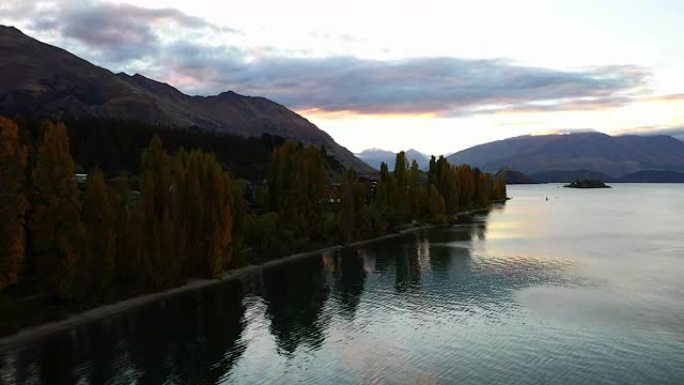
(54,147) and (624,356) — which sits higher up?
(54,147)

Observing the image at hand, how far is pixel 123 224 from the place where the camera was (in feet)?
194

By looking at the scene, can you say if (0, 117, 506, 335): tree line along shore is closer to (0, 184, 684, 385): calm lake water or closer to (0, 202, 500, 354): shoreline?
(0, 202, 500, 354): shoreline

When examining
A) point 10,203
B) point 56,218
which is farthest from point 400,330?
point 10,203

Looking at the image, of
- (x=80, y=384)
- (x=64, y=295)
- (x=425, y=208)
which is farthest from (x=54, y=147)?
(x=425, y=208)

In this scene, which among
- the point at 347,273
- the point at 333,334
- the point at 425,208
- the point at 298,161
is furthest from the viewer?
the point at 425,208

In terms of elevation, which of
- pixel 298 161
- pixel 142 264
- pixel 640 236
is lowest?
pixel 640 236

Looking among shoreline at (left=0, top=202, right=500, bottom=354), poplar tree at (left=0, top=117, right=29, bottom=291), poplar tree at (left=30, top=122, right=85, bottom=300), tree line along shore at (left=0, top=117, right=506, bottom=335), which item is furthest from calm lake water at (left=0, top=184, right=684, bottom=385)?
poplar tree at (left=0, top=117, right=29, bottom=291)

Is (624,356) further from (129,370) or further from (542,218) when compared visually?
(542,218)

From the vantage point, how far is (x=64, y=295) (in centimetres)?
5112

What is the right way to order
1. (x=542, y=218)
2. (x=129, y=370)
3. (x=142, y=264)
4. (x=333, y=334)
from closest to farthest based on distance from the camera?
1. (x=129, y=370)
2. (x=333, y=334)
3. (x=142, y=264)
4. (x=542, y=218)

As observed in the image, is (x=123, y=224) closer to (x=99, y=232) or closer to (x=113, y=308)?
(x=99, y=232)

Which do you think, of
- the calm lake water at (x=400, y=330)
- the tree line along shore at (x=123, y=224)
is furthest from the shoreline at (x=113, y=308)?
the calm lake water at (x=400, y=330)

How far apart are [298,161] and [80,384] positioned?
193 feet

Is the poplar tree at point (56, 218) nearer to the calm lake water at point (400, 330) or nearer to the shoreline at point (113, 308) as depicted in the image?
the shoreline at point (113, 308)
